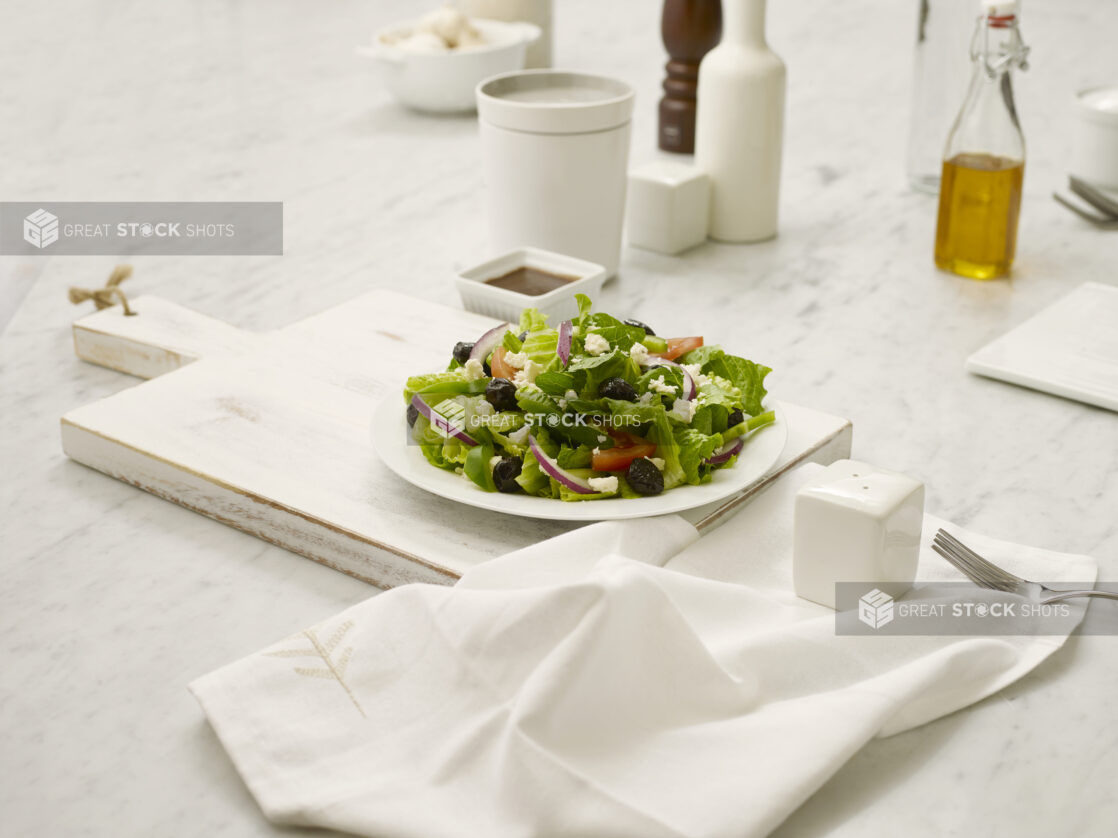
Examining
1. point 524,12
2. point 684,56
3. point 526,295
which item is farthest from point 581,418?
point 524,12

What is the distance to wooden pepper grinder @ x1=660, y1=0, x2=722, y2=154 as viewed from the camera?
1726 millimetres

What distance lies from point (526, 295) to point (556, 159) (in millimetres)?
190

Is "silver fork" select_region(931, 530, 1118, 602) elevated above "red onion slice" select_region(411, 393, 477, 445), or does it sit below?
below

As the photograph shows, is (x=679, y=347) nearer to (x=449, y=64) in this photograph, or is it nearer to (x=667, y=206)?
(x=667, y=206)

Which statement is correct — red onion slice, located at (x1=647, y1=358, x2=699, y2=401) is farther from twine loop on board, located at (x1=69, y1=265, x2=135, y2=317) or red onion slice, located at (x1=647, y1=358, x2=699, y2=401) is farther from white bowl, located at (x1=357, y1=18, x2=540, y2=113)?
white bowl, located at (x1=357, y1=18, x2=540, y2=113)

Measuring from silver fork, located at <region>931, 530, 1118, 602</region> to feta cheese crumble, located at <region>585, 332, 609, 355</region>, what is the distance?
0.88 feet

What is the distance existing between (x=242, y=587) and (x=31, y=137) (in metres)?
1.36

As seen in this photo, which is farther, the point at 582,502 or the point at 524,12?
the point at 524,12

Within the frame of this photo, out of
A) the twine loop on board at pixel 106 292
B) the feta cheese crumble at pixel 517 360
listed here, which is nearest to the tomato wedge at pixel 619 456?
the feta cheese crumble at pixel 517 360

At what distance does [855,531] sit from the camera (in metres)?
0.81

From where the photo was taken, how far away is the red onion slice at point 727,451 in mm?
927

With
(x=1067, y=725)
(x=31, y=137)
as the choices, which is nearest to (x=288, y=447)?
(x=1067, y=725)

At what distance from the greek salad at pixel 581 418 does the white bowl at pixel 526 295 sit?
26 centimetres

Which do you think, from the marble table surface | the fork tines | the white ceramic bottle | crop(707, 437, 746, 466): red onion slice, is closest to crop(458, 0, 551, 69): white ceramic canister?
the marble table surface
